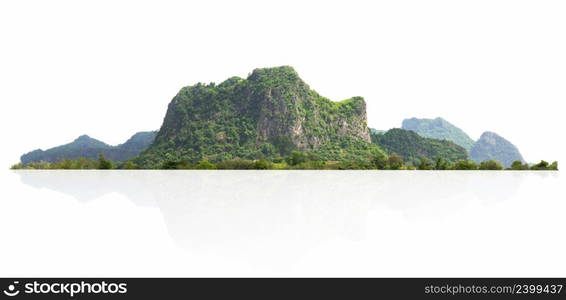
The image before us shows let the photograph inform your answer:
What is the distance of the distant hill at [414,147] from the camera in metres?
123

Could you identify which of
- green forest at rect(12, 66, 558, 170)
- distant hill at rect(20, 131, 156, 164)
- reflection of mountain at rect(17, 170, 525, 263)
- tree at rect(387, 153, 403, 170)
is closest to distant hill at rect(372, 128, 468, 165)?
green forest at rect(12, 66, 558, 170)

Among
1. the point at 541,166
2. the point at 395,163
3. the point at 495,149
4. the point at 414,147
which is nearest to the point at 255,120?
the point at 414,147

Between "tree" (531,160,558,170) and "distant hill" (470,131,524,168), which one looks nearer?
"tree" (531,160,558,170)

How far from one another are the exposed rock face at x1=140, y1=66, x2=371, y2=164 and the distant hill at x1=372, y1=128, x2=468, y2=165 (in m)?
8.70

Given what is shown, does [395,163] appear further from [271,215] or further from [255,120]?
[255,120]

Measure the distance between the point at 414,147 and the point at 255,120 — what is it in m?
43.4

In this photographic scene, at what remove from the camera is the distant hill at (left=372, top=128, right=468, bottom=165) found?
404 feet

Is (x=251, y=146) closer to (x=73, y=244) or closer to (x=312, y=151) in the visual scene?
(x=312, y=151)

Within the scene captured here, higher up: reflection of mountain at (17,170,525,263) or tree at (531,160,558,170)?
tree at (531,160,558,170)

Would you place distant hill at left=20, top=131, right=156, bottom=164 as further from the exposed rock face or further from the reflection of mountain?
the reflection of mountain

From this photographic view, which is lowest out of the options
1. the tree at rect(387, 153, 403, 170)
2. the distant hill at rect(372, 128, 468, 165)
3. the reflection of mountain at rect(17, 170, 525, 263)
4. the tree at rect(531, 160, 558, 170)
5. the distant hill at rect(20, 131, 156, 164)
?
the reflection of mountain at rect(17, 170, 525, 263)

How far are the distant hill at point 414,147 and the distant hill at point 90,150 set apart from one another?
71253mm

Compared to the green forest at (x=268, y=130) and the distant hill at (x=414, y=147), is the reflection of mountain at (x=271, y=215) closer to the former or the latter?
the green forest at (x=268, y=130)

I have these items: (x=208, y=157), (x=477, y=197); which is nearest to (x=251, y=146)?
(x=208, y=157)
